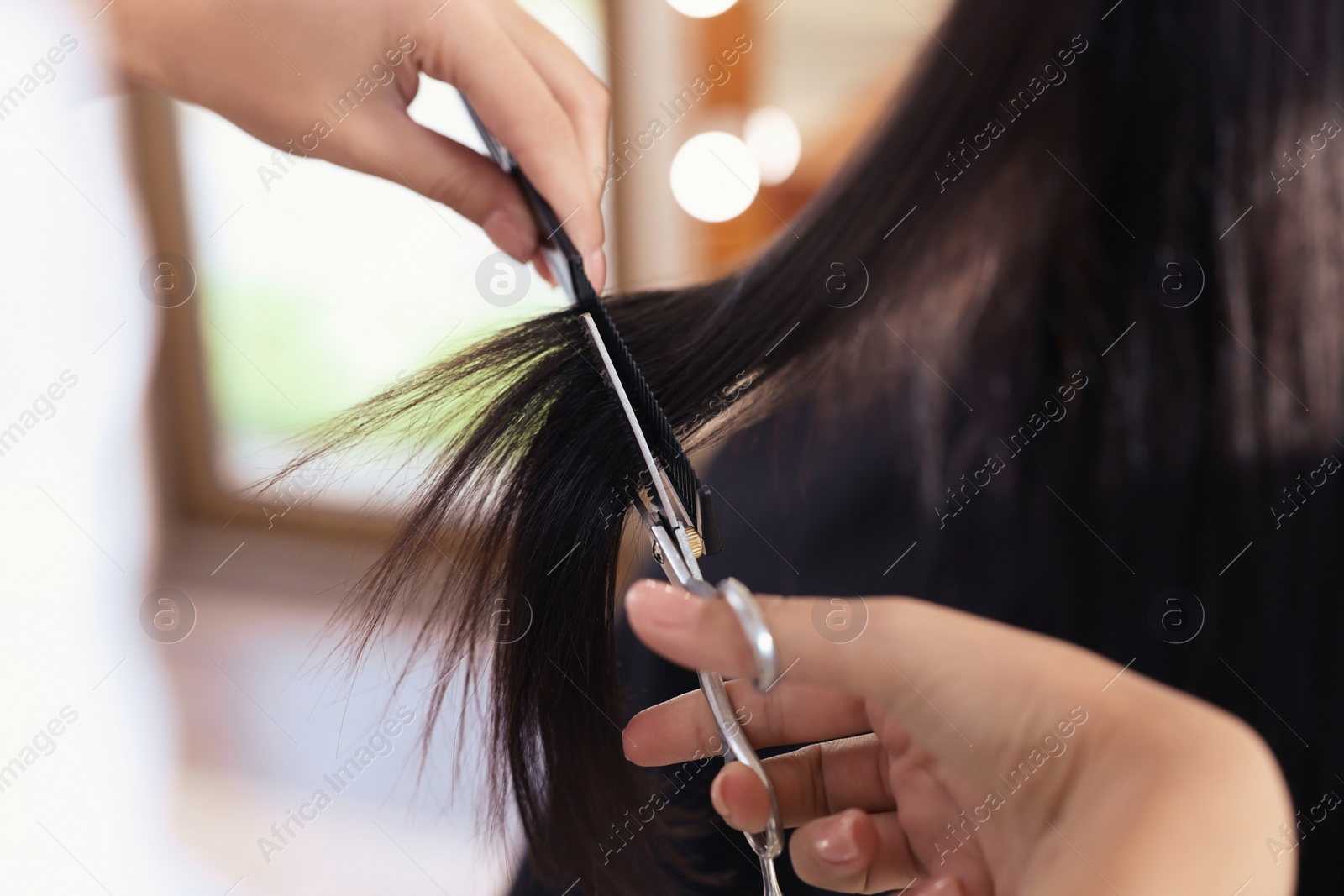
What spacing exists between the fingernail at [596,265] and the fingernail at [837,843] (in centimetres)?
30

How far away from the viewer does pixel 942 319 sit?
65 cm

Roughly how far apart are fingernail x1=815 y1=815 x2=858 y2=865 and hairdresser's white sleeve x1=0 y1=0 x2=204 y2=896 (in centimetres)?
48

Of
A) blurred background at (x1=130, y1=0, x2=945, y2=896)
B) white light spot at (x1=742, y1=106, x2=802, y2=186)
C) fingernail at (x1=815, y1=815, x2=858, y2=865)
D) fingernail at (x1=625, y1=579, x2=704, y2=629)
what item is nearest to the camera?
fingernail at (x1=625, y1=579, x2=704, y2=629)

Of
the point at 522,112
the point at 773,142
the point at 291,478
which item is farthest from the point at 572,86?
the point at 773,142

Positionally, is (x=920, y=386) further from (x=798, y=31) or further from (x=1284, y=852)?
(x=798, y=31)

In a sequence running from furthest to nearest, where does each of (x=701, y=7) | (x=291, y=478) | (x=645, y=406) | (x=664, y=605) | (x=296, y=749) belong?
(x=701, y=7) < (x=296, y=749) < (x=291, y=478) < (x=645, y=406) < (x=664, y=605)

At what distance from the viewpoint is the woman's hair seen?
16.6 inches

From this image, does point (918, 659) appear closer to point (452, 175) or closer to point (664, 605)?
point (664, 605)

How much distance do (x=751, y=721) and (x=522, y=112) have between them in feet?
1.18

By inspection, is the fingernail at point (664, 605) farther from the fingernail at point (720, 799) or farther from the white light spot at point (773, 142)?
A: the white light spot at point (773, 142)

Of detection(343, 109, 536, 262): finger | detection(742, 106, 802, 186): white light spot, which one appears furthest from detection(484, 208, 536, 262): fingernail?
detection(742, 106, 802, 186): white light spot

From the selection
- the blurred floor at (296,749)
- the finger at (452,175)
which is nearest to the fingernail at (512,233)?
the finger at (452,175)

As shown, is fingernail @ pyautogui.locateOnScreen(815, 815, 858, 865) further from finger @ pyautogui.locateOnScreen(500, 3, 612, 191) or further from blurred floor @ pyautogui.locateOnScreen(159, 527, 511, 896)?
finger @ pyautogui.locateOnScreen(500, 3, 612, 191)

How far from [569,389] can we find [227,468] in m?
0.35
